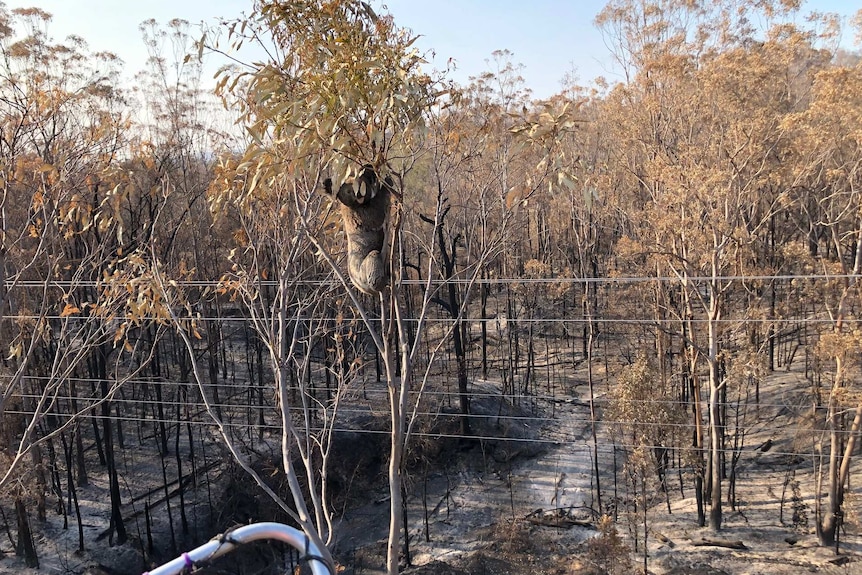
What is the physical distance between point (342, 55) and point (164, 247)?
1047cm

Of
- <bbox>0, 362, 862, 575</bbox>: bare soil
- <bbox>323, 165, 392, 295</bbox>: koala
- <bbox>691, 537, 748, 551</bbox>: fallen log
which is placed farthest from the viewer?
<bbox>691, 537, 748, 551</bbox>: fallen log

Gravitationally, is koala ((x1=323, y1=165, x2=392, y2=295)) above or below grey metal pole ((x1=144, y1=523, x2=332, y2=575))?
above

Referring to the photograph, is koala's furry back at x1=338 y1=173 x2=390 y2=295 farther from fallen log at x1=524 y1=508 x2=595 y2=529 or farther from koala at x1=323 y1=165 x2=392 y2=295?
fallen log at x1=524 y1=508 x2=595 y2=529

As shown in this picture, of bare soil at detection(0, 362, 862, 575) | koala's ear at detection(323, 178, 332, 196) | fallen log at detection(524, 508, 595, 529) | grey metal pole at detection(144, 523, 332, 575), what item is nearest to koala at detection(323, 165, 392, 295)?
koala's ear at detection(323, 178, 332, 196)

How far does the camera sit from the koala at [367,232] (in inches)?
128

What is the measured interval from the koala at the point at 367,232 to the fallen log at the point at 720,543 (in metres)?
9.04

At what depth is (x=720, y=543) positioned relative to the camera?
966cm

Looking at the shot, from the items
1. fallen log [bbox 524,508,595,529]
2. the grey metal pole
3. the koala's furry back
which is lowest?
fallen log [bbox 524,508,595,529]

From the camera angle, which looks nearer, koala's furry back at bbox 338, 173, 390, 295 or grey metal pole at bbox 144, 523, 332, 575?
grey metal pole at bbox 144, 523, 332, 575

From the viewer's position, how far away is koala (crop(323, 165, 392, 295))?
3.26 m

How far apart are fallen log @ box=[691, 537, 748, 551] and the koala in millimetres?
9040

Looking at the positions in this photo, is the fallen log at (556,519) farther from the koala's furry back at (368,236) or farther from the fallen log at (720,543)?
the koala's furry back at (368,236)

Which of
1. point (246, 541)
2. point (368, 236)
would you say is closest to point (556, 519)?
point (368, 236)

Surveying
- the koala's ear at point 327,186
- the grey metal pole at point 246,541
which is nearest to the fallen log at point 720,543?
the koala's ear at point 327,186
